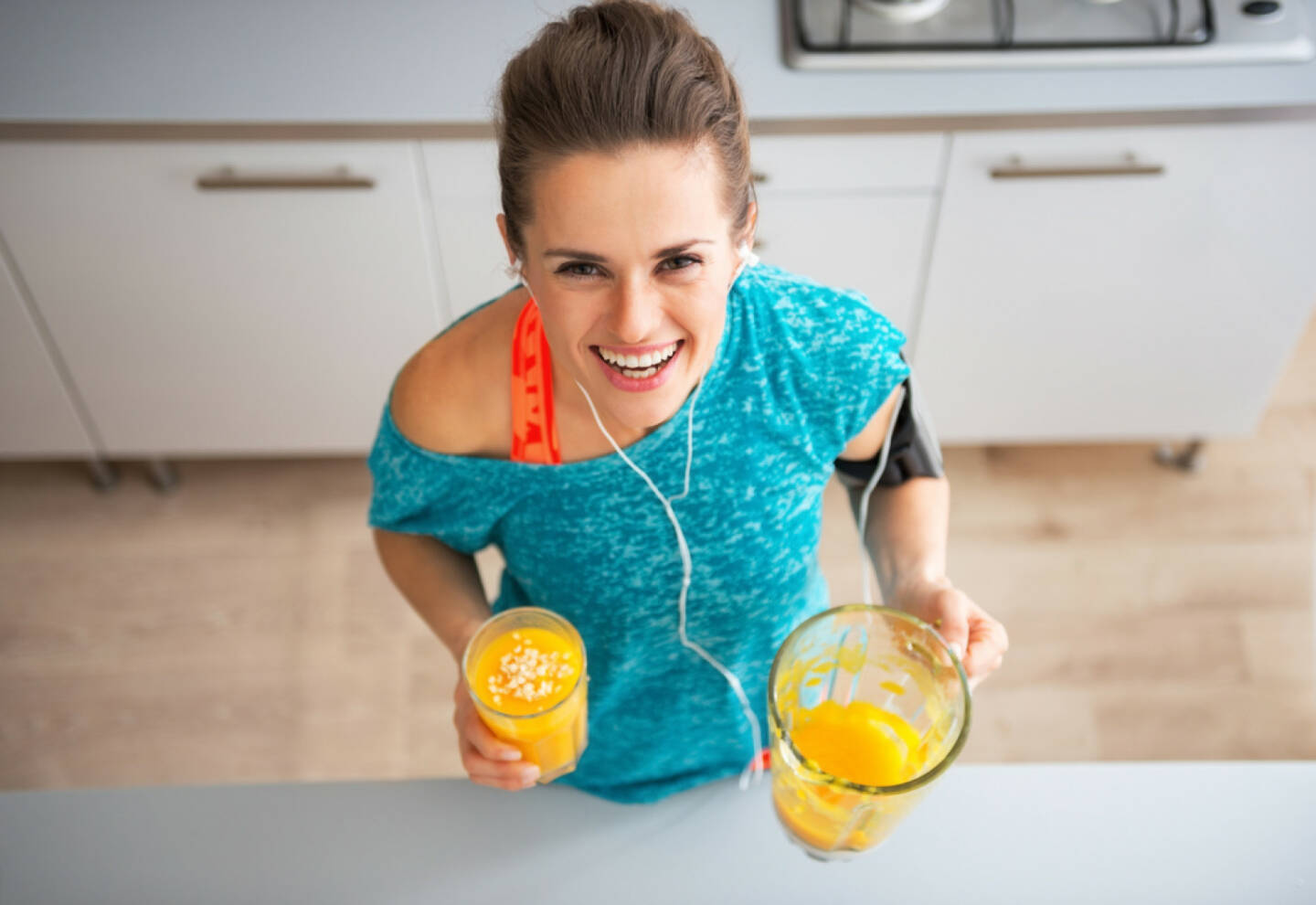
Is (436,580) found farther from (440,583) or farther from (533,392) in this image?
(533,392)

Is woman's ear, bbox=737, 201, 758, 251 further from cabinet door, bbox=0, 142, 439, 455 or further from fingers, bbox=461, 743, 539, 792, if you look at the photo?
cabinet door, bbox=0, 142, 439, 455

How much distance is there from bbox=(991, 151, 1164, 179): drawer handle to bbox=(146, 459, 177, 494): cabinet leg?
1.78 metres

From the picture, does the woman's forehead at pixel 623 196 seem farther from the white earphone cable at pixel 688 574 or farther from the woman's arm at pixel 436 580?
the woman's arm at pixel 436 580

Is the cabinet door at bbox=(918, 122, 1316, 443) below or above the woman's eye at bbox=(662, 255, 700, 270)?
below

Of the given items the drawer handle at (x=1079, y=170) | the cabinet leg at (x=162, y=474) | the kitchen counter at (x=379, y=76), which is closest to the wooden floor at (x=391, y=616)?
the cabinet leg at (x=162, y=474)

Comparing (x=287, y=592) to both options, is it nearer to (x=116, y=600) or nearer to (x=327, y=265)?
(x=116, y=600)

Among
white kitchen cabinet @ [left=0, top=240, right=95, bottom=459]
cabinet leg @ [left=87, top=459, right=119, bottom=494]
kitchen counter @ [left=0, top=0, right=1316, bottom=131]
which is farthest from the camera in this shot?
cabinet leg @ [left=87, top=459, right=119, bottom=494]

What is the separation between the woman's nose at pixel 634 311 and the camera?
2.52 feet

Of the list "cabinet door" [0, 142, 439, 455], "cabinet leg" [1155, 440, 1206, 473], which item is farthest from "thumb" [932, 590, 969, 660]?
"cabinet leg" [1155, 440, 1206, 473]

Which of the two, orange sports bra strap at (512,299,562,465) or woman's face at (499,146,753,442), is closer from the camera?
woman's face at (499,146,753,442)

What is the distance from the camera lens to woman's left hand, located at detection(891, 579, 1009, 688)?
849mm

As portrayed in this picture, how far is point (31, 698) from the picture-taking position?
2.02 metres

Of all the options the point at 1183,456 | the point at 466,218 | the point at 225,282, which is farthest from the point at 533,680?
the point at 1183,456

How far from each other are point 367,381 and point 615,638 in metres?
1.18
